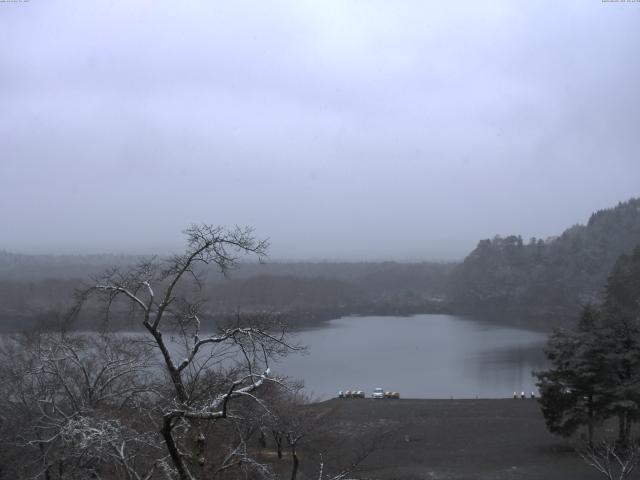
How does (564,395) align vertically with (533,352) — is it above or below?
above

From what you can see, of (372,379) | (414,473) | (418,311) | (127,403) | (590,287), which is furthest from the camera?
(418,311)

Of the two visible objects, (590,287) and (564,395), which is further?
(590,287)

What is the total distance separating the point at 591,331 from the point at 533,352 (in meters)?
17.9

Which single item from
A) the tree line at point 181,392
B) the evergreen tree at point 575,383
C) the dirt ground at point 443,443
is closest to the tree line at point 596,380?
the evergreen tree at point 575,383

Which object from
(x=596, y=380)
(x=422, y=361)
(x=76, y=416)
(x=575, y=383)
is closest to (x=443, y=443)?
(x=575, y=383)

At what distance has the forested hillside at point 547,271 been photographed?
4191 centimetres

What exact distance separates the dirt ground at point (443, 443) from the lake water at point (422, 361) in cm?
240

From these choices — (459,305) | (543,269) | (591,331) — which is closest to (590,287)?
(543,269)

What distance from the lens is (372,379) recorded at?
70.0ft

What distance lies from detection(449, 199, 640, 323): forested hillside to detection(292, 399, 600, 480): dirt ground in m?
28.0

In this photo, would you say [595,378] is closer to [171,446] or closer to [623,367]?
[623,367]

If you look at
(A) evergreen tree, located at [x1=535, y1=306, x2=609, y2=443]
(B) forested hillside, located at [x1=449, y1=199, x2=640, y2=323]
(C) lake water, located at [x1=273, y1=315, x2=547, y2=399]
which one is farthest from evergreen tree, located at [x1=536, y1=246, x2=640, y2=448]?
(B) forested hillside, located at [x1=449, y1=199, x2=640, y2=323]

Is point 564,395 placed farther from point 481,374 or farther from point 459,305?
point 459,305

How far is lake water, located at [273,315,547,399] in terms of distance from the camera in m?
19.7
